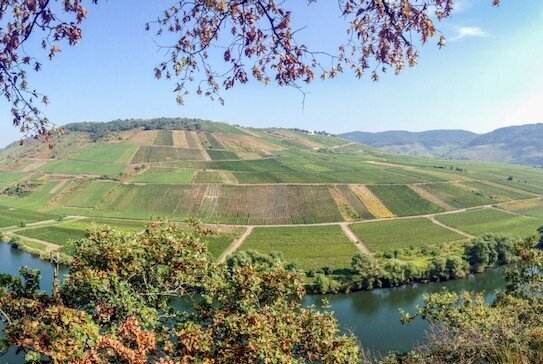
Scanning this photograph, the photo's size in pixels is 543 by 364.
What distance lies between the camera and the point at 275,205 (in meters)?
100

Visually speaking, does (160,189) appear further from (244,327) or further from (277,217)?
(244,327)

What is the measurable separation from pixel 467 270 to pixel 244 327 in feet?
195

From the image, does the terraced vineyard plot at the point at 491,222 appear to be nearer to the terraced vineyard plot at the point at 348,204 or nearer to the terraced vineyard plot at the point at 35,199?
the terraced vineyard plot at the point at 348,204

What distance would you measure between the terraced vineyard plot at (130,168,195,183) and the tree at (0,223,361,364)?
4184 inches

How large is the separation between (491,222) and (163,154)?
103 meters

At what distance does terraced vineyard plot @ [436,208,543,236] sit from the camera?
82.6 m

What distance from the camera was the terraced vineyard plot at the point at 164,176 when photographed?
388ft

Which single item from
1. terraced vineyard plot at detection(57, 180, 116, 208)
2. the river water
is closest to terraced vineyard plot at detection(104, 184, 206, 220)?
terraced vineyard plot at detection(57, 180, 116, 208)

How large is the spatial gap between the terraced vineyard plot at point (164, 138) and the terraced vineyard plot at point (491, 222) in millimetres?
107635

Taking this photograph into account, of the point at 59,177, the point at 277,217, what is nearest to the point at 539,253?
the point at 277,217

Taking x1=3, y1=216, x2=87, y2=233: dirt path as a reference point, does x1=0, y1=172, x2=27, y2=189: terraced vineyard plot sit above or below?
above

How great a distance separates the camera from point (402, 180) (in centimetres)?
12631

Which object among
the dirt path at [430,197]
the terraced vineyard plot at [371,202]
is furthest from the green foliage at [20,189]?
the dirt path at [430,197]

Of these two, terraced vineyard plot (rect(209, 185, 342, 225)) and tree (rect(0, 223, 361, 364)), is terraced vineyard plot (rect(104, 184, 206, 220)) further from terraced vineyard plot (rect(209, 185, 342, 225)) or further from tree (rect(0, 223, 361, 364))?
tree (rect(0, 223, 361, 364))
